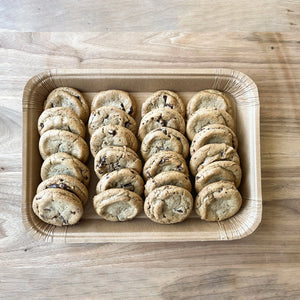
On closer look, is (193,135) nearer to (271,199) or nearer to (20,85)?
(271,199)

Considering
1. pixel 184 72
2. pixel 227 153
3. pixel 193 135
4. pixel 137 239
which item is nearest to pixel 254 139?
pixel 227 153

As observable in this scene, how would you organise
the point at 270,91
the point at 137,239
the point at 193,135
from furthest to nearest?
the point at 270,91 → the point at 193,135 → the point at 137,239

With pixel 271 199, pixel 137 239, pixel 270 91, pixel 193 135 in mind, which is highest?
pixel 270 91

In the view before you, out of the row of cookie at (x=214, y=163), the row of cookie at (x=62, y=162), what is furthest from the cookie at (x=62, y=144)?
the row of cookie at (x=214, y=163)

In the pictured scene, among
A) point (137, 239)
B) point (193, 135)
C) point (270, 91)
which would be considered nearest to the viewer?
point (137, 239)

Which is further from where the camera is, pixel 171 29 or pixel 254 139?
pixel 171 29

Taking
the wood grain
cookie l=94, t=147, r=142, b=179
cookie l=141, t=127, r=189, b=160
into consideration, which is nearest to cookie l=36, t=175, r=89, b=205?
cookie l=94, t=147, r=142, b=179

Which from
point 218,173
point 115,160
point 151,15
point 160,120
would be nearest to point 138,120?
point 160,120

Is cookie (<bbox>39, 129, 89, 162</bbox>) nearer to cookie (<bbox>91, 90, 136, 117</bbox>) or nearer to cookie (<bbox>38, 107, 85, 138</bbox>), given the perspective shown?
cookie (<bbox>38, 107, 85, 138</bbox>)

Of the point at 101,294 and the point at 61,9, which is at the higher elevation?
the point at 61,9
